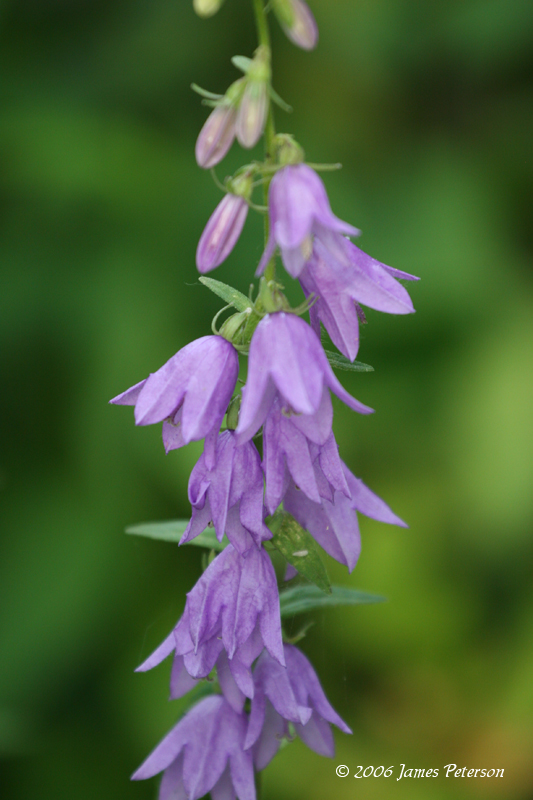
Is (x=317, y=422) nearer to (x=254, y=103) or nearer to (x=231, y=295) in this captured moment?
(x=231, y=295)

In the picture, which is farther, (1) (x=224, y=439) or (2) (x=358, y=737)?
(2) (x=358, y=737)

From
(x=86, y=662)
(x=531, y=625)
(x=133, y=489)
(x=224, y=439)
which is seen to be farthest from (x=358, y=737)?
(x=224, y=439)

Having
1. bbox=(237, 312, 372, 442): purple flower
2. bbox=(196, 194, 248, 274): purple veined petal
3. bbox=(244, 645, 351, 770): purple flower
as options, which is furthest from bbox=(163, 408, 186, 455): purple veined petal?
bbox=(244, 645, 351, 770): purple flower

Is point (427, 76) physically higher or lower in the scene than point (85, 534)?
higher

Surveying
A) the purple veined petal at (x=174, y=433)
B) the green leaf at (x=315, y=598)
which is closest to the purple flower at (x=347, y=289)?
the purple veined petal at (x=174, y=433)

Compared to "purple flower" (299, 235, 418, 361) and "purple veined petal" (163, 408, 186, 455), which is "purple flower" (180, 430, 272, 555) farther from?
"purple flower" (299, 235, 418, 361)

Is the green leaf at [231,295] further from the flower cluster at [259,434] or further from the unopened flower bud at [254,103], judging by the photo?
the unopened flower bud at [254,103]

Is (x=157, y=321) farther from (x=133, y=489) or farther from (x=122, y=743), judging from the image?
(x=122, y=743)

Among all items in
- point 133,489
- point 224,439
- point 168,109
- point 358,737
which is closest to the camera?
point 224,439
